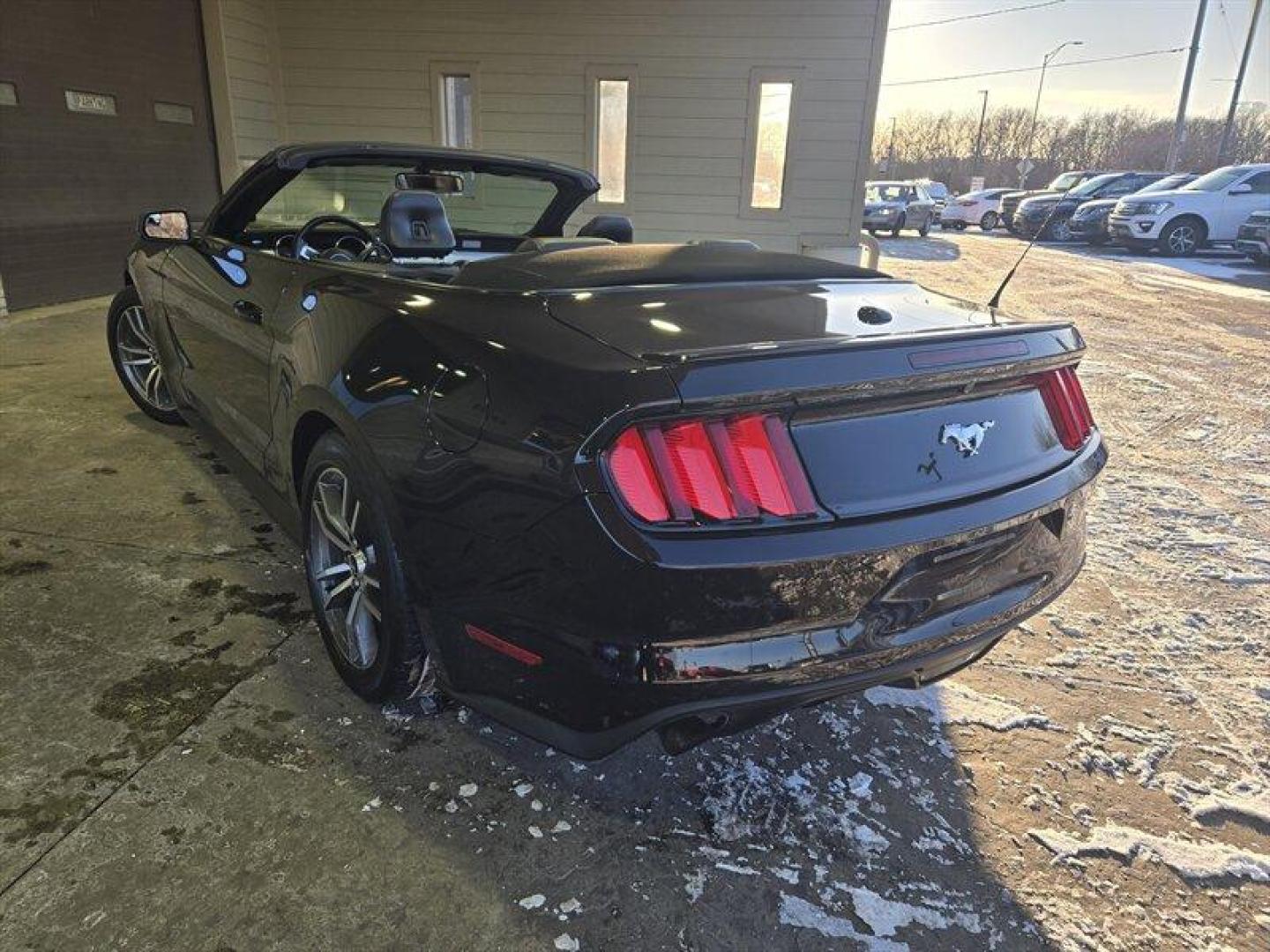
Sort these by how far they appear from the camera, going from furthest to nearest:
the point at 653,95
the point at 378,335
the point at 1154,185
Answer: the point at 1154,185 < the point at 653,95 < the point at 378,335

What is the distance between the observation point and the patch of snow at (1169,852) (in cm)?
183

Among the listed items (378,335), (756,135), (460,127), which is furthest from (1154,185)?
(378,335)

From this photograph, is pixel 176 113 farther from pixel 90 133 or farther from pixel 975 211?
pixel 975 211

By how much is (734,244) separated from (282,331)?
4.71ft

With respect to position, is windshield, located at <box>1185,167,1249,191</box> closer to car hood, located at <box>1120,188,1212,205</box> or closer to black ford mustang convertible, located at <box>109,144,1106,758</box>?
car hood, located at <box>1120,188,1212,205</box>

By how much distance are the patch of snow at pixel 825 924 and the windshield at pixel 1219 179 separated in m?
18.9

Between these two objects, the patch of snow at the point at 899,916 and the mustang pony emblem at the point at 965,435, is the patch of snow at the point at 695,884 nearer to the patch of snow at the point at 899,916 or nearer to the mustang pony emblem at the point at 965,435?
the patch of snow at the point at 899,916

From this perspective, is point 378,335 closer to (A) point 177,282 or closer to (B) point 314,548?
(B) point 314,548

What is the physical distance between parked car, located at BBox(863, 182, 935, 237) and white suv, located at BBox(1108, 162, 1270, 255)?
20.4 ft

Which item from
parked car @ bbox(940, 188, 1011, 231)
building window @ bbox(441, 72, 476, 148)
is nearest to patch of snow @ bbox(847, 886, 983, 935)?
building window @ bbox(441, 72, 476, 148)

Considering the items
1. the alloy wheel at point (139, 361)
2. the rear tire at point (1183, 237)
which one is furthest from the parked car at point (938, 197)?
the alloy wheel at point (139, 361)

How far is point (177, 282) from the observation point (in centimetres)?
346

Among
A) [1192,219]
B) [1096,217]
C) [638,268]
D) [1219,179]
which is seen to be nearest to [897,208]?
[1096,217]

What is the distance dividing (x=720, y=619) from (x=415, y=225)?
1.94 m
